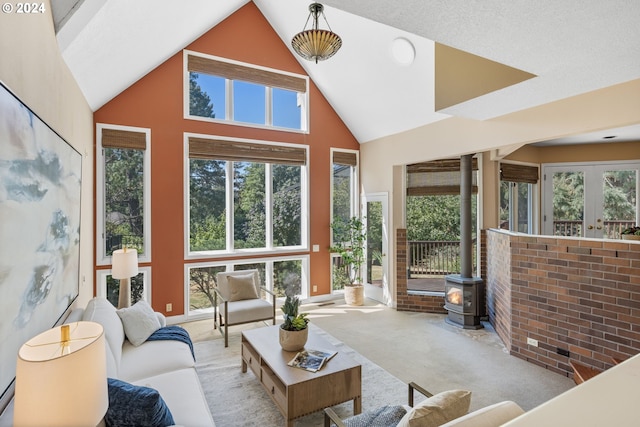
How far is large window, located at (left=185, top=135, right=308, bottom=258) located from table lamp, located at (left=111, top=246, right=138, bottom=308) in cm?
130

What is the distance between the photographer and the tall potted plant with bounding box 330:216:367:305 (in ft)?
19.6

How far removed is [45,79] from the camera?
2.14 metres

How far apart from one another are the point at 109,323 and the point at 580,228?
23.5 ft

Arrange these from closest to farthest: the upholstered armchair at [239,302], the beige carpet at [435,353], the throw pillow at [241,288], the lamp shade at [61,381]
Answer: the lamp shade at [61,381] → the beige carpet at [435,353] → the upholstered armchair at [239,302] → the throw pillow at [241,288]

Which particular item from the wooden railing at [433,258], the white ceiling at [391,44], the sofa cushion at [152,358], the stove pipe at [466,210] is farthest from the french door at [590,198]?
the sofa cushion at [152,358]

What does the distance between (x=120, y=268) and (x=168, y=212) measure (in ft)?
4.58

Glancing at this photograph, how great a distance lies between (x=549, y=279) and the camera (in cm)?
361

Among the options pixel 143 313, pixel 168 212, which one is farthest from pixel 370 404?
pixel 168 212

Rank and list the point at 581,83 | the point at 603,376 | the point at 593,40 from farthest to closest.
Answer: the point at 581,83 → the point at 593,40 → the point at 603,376

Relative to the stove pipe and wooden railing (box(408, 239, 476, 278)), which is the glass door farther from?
the stove pipe

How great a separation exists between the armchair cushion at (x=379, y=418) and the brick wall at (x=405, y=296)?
3674 millimetres

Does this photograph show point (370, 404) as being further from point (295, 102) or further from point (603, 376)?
point (295, 102)

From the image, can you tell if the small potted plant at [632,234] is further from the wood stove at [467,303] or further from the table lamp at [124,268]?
the table lamp at [124,268]

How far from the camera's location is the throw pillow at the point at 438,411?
4.69 feet
